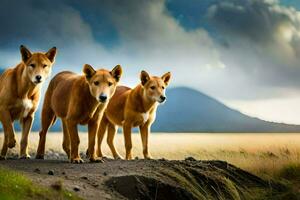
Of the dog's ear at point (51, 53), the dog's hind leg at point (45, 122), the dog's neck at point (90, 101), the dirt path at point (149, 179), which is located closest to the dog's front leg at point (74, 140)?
the dirt path at point (149, 179)

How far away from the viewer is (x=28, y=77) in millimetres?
13914

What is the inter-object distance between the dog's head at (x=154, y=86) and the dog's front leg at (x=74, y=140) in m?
2.57

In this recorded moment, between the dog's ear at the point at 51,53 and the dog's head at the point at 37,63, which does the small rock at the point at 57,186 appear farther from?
the dog's ear at the point at 51,53

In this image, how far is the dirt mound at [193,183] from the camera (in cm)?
1157

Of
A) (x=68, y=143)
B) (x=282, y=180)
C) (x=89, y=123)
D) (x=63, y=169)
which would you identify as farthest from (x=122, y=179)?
(x=282, y=180)

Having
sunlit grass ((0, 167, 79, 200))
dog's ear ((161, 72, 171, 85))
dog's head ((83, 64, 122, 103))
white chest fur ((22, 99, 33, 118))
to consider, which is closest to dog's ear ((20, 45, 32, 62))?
white chest fur ((22, 99, 33, 118))

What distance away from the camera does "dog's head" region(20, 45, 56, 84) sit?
13.5 metres

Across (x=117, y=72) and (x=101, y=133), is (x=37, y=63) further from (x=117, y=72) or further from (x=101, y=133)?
(x=101, y=133)

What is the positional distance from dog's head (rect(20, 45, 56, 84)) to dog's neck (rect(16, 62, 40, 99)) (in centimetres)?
18

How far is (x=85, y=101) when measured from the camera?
13.3m

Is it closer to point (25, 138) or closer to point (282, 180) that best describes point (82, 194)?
point (25, 138)

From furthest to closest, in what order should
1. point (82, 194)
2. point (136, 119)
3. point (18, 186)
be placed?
point (136, 119) → point (82, 194) → point (18, 186)

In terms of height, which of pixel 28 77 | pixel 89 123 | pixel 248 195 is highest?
pixel 28 77

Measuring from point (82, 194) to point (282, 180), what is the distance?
7513 millimetres
